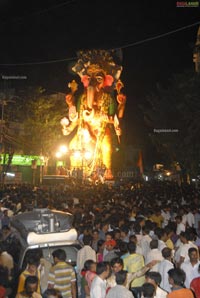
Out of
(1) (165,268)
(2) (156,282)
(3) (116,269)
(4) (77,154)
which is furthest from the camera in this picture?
(4) (77,154)

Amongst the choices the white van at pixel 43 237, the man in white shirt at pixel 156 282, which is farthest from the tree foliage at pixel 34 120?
the man in white shirt at pixel 156 282

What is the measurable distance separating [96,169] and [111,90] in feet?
31.2

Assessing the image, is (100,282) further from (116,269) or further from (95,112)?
(95,112)

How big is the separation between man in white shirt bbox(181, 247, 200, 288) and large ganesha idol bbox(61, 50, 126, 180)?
107 feet

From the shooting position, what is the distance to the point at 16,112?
1265 inches

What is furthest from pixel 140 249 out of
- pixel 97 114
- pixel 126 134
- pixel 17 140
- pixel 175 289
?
pixel 126 134

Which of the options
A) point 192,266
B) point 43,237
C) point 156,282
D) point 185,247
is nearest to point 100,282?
point 156,282

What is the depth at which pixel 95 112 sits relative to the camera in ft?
131

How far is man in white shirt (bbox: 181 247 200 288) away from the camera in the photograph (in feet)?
19.3

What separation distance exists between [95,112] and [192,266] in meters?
34.5

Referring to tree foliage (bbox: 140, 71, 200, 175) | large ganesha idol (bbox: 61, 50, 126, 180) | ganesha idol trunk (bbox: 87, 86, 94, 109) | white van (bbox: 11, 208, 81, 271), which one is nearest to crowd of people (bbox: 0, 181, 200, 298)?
white van (bbox: 11, 208, 81, 271)

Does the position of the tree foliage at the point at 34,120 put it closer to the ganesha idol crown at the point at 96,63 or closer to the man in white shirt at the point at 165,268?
the ganesha idol crown at the point at 96,63

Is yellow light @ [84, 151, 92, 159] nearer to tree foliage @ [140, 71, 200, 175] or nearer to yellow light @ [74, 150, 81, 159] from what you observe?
yellow light @ [74, 150, 81, 159]

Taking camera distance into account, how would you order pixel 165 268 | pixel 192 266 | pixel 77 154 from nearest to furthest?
pixel 165 268, pixel 192 266, pixel 77 154
